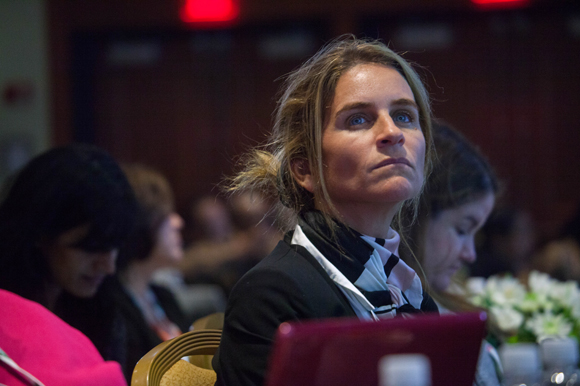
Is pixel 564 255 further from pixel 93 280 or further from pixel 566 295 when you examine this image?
pixel 93 280

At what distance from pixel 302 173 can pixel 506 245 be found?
9.38 feet

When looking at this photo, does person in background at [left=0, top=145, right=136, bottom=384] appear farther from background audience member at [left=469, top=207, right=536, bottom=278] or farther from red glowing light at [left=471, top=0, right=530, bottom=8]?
red glowing light at [left=471, top=0, right=530, bottom=8]

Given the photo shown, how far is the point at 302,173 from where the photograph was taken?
1.34 m

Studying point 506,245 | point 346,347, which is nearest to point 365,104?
point 346,347

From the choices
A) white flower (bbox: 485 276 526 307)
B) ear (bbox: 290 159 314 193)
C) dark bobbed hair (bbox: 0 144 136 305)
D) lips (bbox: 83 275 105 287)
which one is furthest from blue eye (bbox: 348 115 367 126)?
white flower (bbox: 485 276 526 307)

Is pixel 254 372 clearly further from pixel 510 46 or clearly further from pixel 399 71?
pixel 510 46

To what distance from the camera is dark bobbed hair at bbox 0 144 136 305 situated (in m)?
1.57

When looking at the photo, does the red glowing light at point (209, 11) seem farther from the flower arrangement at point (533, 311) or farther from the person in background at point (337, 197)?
the person in background at point (337, 197)

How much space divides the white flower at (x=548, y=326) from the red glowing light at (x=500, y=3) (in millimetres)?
3249

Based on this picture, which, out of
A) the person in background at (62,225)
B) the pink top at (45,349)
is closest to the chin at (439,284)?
the person in background at (62,225)

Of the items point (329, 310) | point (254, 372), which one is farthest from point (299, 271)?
point (254, 372)

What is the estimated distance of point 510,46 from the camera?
185 inches

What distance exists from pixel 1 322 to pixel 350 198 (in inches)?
26.7

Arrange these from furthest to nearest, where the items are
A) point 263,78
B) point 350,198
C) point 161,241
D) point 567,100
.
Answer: point 263,78 < point 567,100 < point 161,241 < point 350,198
